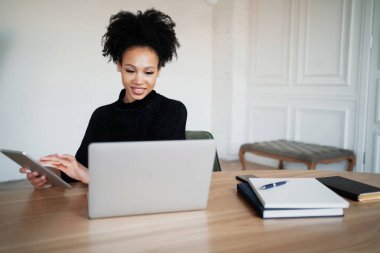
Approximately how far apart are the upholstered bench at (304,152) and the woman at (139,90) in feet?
5.36

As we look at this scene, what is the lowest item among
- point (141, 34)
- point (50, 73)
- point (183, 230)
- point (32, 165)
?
point (183, 230)

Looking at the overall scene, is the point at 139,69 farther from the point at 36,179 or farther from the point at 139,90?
the point at 36,179

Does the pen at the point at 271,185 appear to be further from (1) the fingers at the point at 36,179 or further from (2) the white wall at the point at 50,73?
(2) the white wall at the point at 50,73

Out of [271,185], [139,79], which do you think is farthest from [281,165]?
[271,185]

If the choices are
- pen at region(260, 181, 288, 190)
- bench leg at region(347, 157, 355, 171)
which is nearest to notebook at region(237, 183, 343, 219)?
pen at region(260, 181, 288, 190)

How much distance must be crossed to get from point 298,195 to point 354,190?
241mm

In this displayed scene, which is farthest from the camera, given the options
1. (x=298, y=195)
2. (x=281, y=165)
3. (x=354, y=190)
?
(x=281, y=165)

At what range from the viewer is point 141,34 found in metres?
1.48

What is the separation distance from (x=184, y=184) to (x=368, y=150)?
103 inches

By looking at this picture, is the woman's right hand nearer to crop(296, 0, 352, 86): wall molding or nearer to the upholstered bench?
the upholstered bench

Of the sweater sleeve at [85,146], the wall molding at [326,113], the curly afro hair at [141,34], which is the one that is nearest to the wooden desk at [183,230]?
the sweater sleeve at [85,146]

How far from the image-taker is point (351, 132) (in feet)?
10.2

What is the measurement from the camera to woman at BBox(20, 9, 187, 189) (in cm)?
145

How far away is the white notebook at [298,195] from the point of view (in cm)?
90
